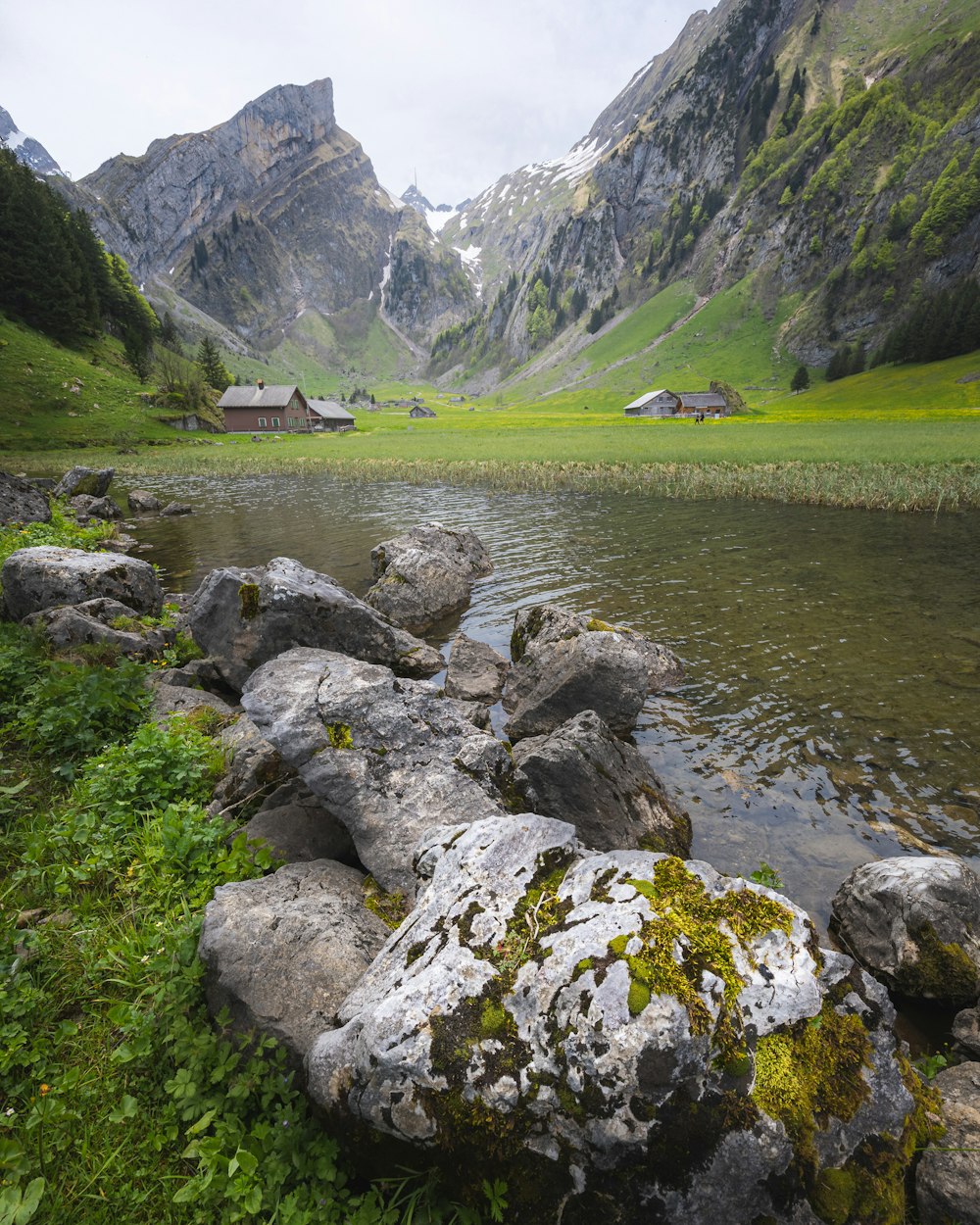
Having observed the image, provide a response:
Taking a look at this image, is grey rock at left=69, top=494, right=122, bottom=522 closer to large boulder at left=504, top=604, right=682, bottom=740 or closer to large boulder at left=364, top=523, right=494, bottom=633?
large boulder at left=364, top=523, right=494, bottom=633

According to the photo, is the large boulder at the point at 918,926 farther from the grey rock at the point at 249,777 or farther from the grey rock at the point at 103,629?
the grey rock at the point at 103,629

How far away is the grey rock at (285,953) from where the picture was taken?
4.38 m

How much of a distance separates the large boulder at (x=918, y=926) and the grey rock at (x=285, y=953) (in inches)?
220

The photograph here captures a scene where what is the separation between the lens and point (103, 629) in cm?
1102

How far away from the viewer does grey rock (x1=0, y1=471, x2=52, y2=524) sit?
24516 mm

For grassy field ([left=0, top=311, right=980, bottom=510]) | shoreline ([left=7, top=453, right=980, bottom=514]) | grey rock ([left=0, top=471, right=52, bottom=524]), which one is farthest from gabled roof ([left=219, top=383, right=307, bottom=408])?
grey rock ([left=0, top=471, right=52, bottom=524])

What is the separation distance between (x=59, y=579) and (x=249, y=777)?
913 centimetres

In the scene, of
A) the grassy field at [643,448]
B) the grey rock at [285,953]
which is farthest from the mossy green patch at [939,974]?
the grassy field at [643,448]

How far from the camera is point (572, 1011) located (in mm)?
3480

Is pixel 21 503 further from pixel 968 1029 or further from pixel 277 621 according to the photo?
pixel 968 1029

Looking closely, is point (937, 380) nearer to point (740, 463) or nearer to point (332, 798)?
point (740, 463)

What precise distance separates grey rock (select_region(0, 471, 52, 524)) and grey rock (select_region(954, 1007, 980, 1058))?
3135 cm

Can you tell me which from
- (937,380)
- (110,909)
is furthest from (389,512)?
(937,380)

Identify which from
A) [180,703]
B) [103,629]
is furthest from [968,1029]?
[103,629]
